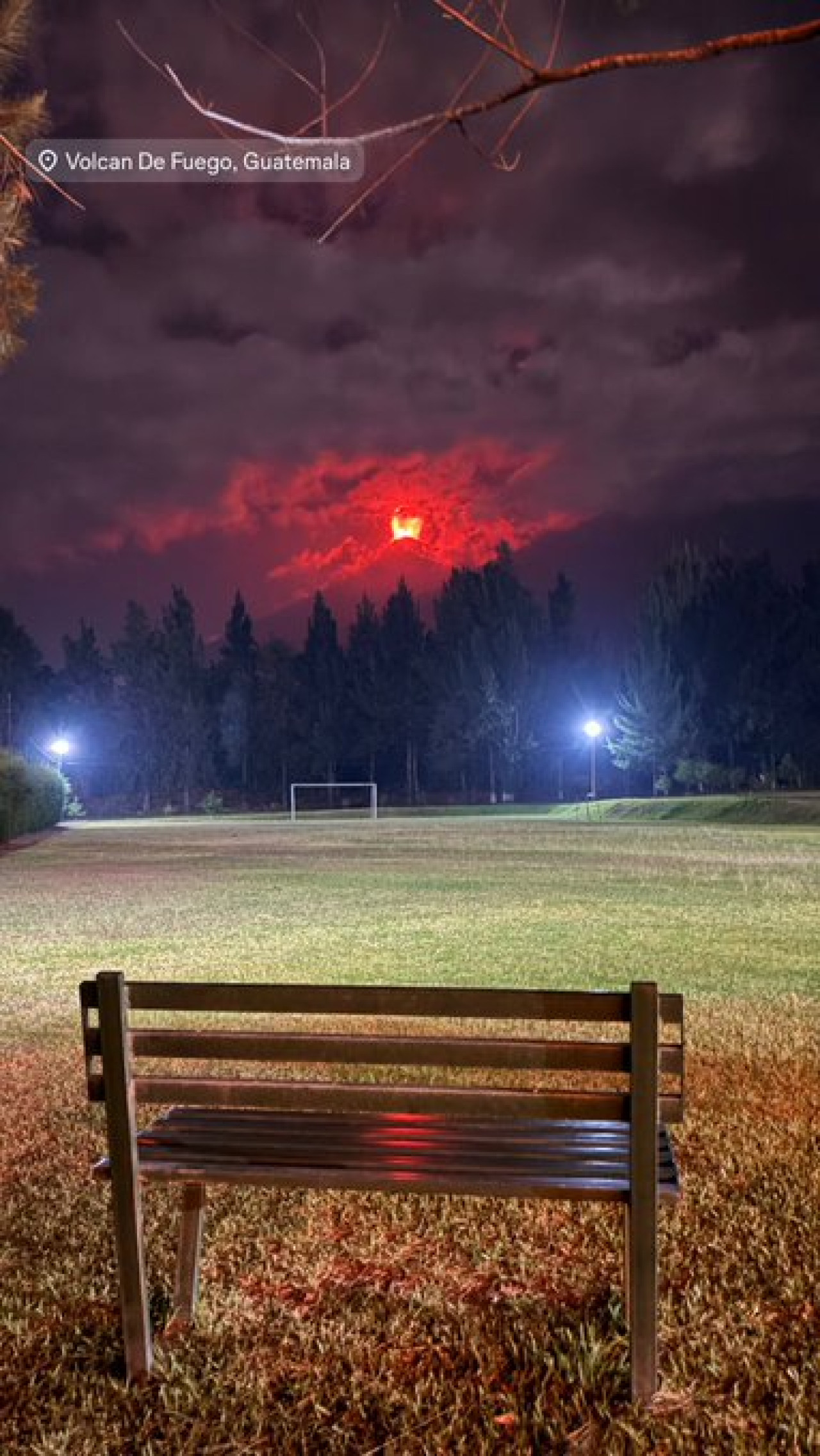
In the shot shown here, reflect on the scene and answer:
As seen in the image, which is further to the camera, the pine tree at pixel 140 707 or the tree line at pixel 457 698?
the pine tree at pixel 140 707

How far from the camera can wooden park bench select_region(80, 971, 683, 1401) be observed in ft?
10.2

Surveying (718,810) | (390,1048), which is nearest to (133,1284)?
(390,1048)

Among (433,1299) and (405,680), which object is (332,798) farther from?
(433,1299)

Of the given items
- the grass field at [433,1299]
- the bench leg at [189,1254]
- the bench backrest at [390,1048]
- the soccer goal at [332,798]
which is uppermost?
the bench backrest at [390,1048]

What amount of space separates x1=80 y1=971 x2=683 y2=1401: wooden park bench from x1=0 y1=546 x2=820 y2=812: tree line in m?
74.3

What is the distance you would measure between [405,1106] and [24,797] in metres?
38.0

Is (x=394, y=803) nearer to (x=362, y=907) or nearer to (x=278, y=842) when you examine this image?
(x=278, y=842)

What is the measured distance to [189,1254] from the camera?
373 centimetres

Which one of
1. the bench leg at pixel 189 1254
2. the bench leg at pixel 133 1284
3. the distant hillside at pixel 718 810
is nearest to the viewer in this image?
the bench leg at pixel 133 1284

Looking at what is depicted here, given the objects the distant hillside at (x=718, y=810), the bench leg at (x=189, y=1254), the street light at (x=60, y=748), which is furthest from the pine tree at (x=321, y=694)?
the bench leg at (x=189, y=1254)

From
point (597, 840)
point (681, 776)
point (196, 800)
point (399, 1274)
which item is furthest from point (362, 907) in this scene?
point (196, 800)

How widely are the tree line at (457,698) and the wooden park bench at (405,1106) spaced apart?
74.3 metres

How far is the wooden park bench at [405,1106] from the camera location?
3.10 m

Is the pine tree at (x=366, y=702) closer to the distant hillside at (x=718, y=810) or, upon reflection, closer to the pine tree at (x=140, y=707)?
the pine tree at (x=140, y=707)
